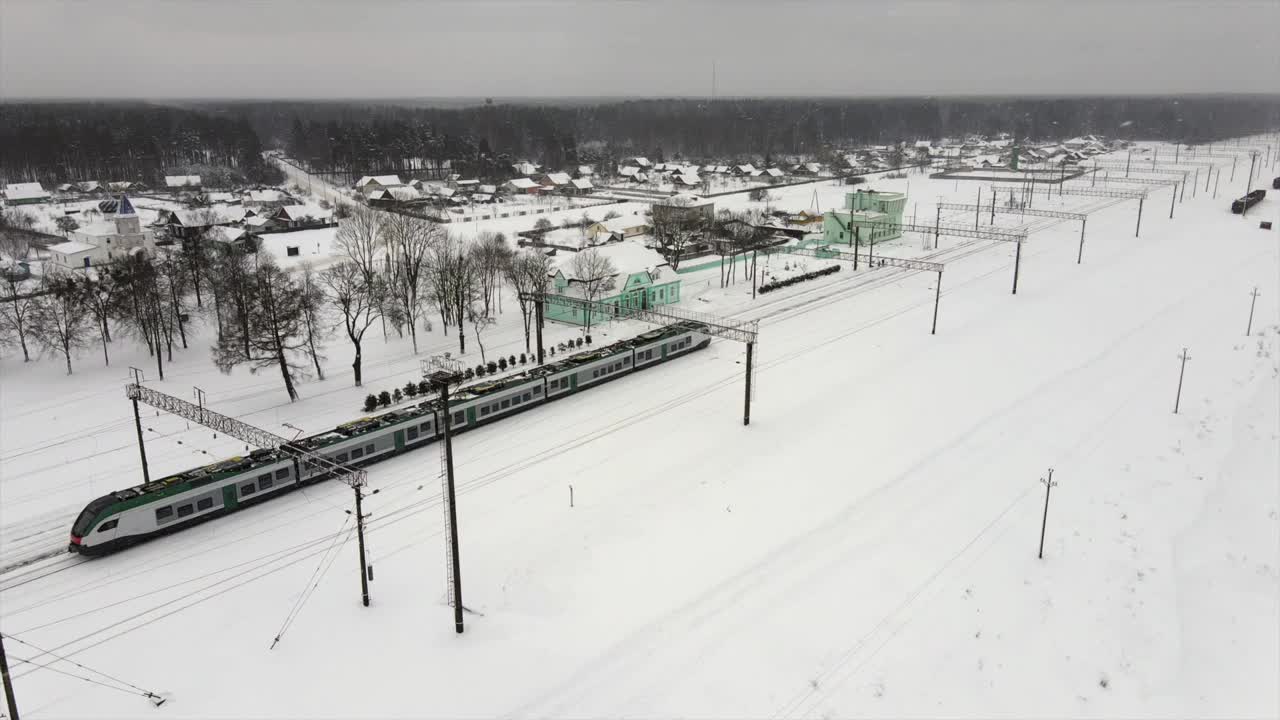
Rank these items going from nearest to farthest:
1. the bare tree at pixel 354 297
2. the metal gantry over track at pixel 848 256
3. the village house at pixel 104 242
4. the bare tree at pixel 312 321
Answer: the bare tree at pixel 312 321 < the bare tree at pixel 354 297 < the village house at pixel 104 242 < the metal gantry over track at pixel 848 256

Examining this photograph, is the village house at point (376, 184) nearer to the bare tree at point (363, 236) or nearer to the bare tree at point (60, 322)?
the bare tree at point (363, 236)

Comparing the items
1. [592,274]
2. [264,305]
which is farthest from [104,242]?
[592,274]

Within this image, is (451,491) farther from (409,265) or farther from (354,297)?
(409,265)

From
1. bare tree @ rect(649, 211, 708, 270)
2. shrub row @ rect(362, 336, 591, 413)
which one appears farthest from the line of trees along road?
bare tree @ rect(649, 211, 708, 270)

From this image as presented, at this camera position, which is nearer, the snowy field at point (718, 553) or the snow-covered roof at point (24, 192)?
the snowy field at point (718, 553)

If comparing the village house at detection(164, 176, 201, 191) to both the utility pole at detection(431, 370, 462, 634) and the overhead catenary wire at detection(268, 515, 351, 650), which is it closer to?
the overhead catenary wire at detection(268, 515, 351, 650)

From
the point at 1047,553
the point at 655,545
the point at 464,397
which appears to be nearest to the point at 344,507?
the point at 464,397

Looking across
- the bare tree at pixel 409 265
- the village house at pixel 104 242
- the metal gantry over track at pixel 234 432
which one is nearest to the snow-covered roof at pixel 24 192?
the village house at pixel 104 242
